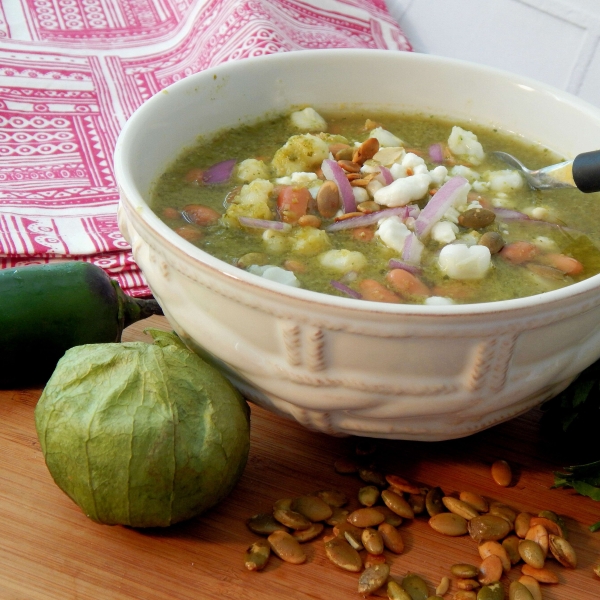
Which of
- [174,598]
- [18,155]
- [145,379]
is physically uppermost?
[145,379]

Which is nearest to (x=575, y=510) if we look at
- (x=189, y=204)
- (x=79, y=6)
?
(x=189, y=204)

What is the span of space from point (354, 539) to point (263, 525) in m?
0.16

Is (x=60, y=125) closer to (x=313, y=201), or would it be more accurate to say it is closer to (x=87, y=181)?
(x=87, y=181)

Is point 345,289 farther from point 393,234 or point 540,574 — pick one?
point 540,574

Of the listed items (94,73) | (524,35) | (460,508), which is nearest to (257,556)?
(460,508)

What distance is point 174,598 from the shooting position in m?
1.40

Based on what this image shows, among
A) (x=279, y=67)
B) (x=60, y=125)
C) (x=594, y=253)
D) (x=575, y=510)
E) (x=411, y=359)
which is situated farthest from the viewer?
(x=60, y=125)

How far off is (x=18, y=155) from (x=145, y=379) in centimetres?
141

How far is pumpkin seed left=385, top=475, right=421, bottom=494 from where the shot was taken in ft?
5.29

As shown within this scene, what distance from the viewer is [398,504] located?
1569mm

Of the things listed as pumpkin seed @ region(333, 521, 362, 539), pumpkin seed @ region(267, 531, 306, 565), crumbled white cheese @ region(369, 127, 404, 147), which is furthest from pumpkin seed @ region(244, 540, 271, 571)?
crumbled white cheese @ region(369, 127, 404, 147)

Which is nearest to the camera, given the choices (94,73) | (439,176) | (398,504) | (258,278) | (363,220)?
(258,278)

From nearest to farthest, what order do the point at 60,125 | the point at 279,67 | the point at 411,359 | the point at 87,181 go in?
the point at 411,359 → the point at 279,67 → the point at 87,181 → the point at 60,125

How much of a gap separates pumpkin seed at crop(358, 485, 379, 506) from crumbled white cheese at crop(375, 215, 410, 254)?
1.50ft
